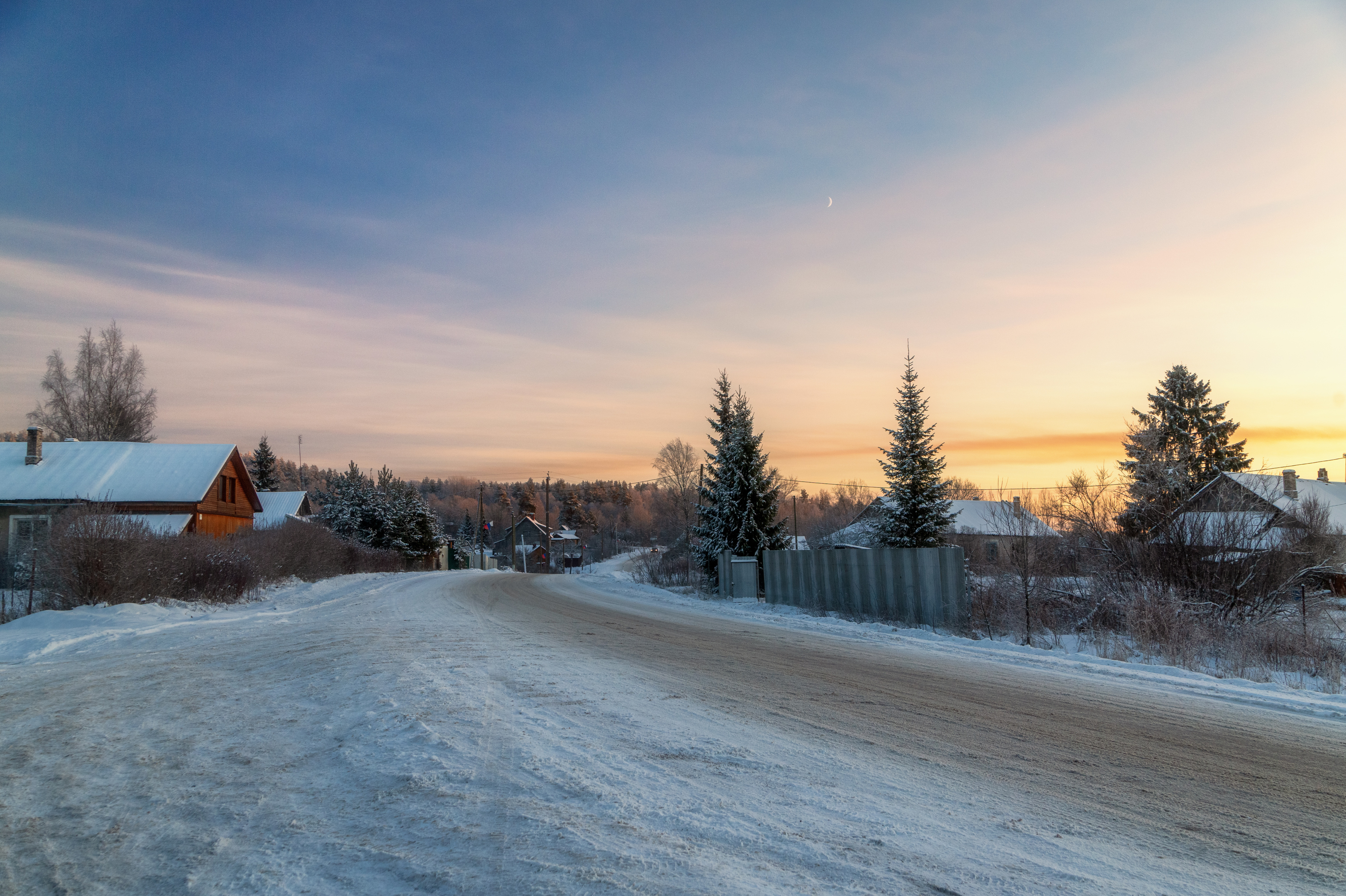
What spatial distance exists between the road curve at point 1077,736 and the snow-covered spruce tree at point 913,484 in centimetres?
1846

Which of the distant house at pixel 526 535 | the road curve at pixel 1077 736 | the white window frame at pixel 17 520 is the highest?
the white window frame at pixel 17 520

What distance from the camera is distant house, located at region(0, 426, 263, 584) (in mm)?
31938

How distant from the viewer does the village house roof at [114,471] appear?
3275 cm

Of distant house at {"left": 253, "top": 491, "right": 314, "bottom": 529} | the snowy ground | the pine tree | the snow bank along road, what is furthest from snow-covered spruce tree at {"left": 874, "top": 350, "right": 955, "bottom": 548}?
the pine tree

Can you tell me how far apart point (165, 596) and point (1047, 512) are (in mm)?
21417

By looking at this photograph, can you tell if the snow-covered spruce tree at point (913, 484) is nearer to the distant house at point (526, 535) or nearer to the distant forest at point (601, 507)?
the distant forest at point (601, 507)

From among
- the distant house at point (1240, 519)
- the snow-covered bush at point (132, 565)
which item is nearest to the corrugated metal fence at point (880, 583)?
the distant house at point (1240, 519)

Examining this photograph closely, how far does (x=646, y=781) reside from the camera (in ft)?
16.8

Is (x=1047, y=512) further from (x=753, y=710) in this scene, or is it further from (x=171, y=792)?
(x=171, y=792)

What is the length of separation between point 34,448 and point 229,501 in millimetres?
8168

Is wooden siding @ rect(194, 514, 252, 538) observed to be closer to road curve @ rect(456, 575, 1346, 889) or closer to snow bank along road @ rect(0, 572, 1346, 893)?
snow bank along road @ rect(0, 572, 1346, 893)

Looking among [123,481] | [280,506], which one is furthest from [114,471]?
[280,506]

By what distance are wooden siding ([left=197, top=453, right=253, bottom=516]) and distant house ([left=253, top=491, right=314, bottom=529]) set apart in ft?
24.7

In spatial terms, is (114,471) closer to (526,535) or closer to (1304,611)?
(1304,611)
